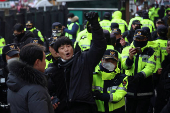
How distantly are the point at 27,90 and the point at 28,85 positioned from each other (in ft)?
→ 0.19

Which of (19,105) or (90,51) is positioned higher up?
(90,51)

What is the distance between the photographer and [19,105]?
11.8 ft

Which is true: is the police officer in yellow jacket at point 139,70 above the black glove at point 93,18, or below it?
below

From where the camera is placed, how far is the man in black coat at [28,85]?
3.53 meters

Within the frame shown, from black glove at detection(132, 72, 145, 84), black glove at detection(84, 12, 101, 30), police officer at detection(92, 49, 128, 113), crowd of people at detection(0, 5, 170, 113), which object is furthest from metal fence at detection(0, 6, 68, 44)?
black glove at detection(84, 12, 101, 30)

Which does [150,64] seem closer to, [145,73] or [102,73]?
[145,73]

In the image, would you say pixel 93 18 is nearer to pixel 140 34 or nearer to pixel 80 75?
pixel 80 75

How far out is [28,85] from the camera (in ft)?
11.8

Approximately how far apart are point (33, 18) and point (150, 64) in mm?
13549

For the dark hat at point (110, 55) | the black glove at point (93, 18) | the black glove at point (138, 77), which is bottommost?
the black glove at point (138, 77)

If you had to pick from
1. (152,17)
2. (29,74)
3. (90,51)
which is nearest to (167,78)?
(90,51)

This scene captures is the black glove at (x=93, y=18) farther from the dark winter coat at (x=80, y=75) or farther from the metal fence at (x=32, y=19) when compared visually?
the metal fence at (x=32, y=19)

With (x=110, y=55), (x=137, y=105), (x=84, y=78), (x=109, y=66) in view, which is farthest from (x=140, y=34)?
(x=84, y=78)

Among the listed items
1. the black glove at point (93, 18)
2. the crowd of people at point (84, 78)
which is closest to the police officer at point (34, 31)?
the crowd of people at point (84, 78)
